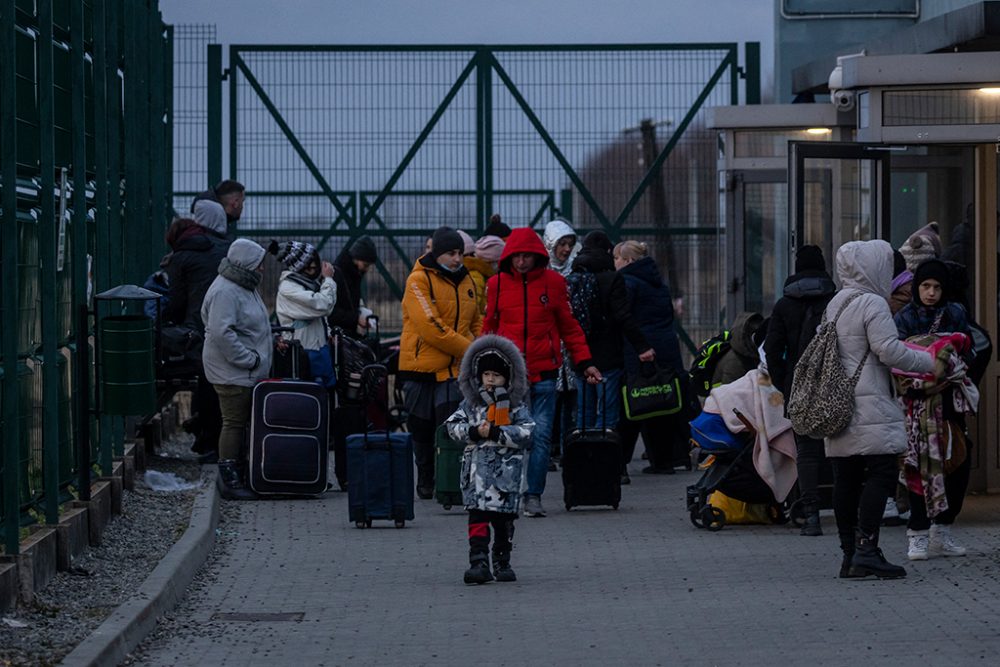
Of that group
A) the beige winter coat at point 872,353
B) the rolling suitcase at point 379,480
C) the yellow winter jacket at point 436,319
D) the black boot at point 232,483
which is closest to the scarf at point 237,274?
the yellow winter jacket at point 436,319

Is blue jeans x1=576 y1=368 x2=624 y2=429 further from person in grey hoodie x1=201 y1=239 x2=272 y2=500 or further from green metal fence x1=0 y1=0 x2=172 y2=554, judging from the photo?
green metal fence x1=0 y1=0 x2=172 y2=554

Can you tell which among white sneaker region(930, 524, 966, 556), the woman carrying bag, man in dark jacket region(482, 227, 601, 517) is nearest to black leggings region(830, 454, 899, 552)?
white sneaker region(930, 524, 966, 556)

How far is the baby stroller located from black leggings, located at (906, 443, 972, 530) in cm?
159

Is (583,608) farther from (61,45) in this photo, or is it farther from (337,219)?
(337,219)

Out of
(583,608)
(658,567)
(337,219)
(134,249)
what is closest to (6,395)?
(583,608)

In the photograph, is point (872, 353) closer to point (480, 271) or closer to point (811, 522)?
point (811, 522)

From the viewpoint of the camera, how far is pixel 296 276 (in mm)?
15617

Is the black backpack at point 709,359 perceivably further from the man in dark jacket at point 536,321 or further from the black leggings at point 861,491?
the black leggings at point 861,491

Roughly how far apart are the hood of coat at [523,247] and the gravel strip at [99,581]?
2.51 metres

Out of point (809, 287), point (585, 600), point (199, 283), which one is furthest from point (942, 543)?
point (199, 283)

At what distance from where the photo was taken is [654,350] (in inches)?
609

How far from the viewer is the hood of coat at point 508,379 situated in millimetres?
10531

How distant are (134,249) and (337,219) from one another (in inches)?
238

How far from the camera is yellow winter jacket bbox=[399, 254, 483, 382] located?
13.6 meters
